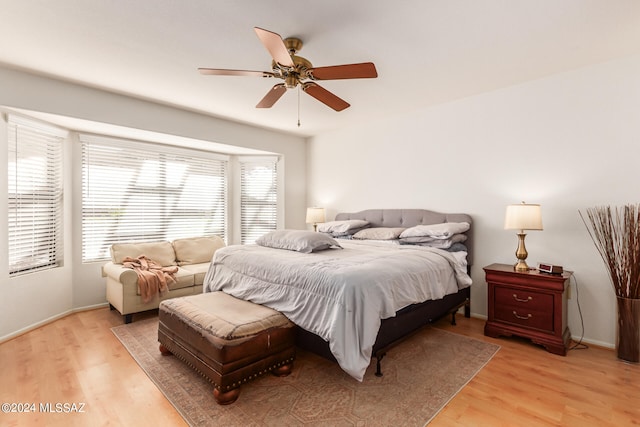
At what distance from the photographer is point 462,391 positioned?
7.21ft

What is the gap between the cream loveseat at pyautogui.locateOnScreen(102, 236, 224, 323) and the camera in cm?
351

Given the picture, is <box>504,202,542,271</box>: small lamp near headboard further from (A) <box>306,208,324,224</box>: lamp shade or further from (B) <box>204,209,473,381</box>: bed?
(A) <box>306,208,324,224</box>: lamp shade

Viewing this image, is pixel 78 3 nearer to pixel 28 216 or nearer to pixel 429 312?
pixel 28 216

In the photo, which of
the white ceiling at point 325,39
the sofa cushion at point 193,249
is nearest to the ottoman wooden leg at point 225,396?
the white ceiling at point 325,39

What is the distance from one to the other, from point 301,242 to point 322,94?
141cm

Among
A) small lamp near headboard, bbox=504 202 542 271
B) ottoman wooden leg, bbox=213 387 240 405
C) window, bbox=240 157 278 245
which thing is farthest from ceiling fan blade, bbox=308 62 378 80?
window, bbox=240 157 278 245

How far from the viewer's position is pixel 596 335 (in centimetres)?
299

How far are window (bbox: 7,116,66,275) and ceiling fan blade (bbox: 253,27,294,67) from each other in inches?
119

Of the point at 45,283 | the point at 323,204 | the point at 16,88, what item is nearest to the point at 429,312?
the point at 323,204

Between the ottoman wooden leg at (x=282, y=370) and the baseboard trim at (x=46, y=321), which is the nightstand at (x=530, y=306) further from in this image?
the baseboard trim at (x=46, y=321)

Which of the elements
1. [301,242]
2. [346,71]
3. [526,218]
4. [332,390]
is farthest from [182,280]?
[526,218]

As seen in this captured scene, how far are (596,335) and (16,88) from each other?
6112mm

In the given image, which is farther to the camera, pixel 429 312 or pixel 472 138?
pixel 472 138

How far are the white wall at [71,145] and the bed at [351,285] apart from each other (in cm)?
188
